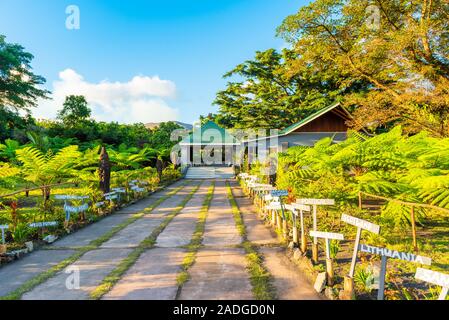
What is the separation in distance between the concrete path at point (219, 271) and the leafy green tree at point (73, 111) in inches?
1270

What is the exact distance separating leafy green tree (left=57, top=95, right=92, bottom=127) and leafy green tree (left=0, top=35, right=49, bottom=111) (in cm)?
400

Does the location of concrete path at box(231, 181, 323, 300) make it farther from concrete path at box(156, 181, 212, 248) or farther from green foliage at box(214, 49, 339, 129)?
green foliage at box(214, 49, 339, 129)

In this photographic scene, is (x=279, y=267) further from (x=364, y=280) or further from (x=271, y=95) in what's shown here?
(x=271, y=95)

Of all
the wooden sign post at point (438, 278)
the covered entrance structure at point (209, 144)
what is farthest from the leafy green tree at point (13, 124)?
the wooden sign post at point (438, 278)

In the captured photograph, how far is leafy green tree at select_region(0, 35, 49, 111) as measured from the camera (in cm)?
2574

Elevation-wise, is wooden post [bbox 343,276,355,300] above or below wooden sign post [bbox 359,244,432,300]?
below

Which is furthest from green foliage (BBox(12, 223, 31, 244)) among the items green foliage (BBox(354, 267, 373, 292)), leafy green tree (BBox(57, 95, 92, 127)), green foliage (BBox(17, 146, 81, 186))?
leafy green tree (BBox(57, 95, 92, 127))

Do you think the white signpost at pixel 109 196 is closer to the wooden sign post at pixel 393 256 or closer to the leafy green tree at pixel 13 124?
the wooden sign post at pixel 393 256

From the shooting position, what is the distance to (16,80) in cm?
2775

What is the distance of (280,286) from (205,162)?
32.3m

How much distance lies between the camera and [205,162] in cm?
3612

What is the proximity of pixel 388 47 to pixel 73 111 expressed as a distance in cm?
3210
